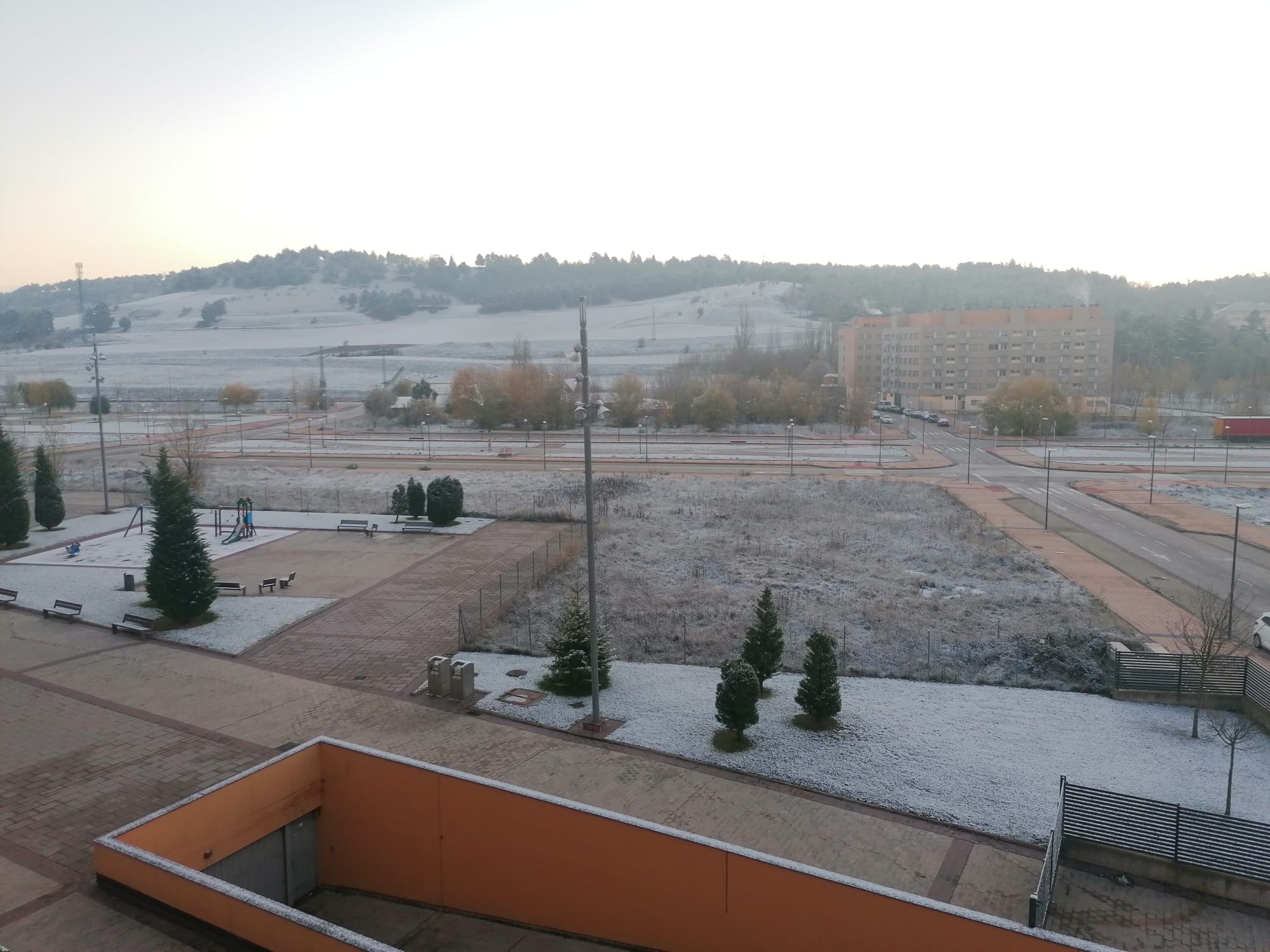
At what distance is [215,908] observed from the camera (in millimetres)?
8336

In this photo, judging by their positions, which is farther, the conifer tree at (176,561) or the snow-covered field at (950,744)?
the conifer tree at (176,561)

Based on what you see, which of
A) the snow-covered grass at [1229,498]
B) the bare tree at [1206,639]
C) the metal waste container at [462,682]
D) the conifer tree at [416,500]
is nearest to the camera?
the bare tree at [1206,639]

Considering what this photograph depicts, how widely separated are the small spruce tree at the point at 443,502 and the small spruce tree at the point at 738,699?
2046cm

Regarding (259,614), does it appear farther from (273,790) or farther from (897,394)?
(897,394)

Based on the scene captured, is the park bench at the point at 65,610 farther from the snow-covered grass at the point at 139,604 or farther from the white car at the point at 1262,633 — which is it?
the white car at the point at 1262,633

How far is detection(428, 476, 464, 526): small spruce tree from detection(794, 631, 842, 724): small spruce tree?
67.7 feet

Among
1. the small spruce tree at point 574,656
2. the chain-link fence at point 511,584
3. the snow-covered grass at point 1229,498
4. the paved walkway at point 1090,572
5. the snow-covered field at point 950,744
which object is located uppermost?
the small spruce tree at point 574,656

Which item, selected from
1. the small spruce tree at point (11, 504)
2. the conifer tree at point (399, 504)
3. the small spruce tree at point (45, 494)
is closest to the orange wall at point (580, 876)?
the conifer tree at point (399, 504)

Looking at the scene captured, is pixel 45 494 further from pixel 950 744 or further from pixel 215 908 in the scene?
pixel 950 744

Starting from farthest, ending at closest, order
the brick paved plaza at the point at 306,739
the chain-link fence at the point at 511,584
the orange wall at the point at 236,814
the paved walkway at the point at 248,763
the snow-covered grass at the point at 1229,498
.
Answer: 1. the snow-covered grass at the point at 1229,498
2. the chain-link fence at the point at 511,584
3. the paved walkway at the point at 248,763
4. the brick paved plaza at the point at 306,739
5. the orange wall at the point at 236,814

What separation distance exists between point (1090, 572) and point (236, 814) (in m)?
24.4

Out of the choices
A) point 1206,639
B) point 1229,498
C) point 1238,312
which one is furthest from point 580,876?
point 1238,312

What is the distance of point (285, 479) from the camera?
47.7 meters

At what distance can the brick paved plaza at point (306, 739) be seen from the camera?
33.0 ft
